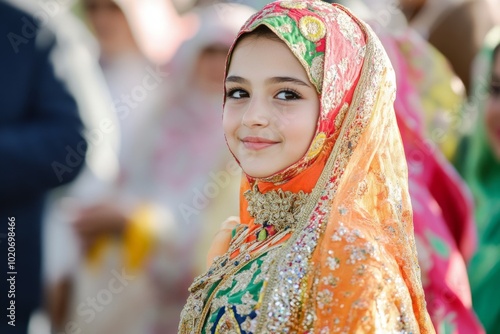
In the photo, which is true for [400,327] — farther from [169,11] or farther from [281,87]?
[169,11]

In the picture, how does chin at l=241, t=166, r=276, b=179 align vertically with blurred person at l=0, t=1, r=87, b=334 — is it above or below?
below

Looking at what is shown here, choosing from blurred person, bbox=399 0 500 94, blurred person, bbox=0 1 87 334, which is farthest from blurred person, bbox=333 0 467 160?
blurred person, bbox=0 1 87 334

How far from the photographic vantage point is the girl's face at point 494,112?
3.89 metres

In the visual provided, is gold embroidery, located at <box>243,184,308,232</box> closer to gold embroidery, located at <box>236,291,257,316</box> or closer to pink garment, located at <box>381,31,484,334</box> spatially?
gold embroidery, located at <box>236,291,257,316</box>

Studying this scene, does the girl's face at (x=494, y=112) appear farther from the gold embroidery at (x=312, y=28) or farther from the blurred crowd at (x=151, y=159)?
the gold embroidery at (x=312, y=28)

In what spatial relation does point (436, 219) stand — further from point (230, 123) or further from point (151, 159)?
point (230, 123)

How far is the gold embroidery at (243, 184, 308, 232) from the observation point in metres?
1.91

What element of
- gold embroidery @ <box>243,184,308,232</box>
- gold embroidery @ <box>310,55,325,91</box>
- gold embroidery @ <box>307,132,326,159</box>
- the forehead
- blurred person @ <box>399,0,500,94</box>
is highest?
blurred person @ <box>399,0,500,94</box>

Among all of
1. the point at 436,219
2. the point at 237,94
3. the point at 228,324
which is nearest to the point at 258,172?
the point at 237,94

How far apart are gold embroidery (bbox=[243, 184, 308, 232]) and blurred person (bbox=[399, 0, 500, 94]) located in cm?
268

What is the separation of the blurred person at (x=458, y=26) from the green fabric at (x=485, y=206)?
0.86ft

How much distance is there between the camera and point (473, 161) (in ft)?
13.4

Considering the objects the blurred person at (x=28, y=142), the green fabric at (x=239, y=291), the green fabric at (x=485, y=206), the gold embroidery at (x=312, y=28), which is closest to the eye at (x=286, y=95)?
→ the gold embroidery at (x=312, y=28)

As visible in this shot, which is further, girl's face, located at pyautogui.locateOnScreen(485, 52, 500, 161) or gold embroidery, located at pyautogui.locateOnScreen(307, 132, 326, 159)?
girl's face, located at pyautogui.locateOnScreen(485, 52, 500, 161)
